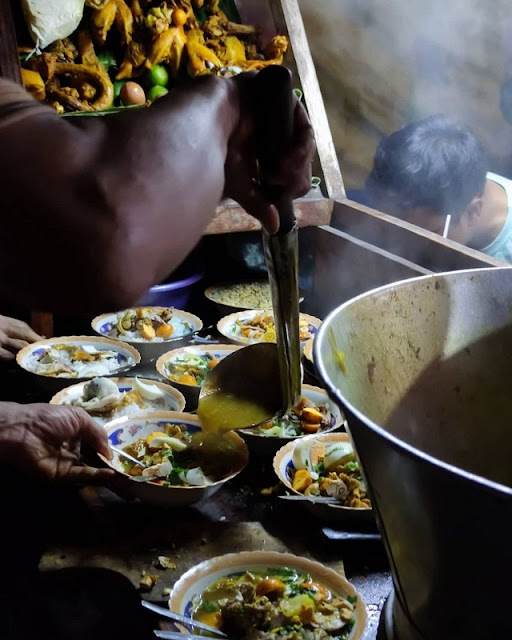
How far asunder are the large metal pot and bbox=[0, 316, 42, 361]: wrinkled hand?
1.93 metres

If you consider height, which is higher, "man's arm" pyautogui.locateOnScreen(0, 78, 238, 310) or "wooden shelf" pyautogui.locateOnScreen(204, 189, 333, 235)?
"man's arm" pyautogui.locateOnScreen(0, 78, 238, 310)

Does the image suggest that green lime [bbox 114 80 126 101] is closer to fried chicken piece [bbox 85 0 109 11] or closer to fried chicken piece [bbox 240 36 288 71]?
fried chicken piece [bbox 85 0 109 11]

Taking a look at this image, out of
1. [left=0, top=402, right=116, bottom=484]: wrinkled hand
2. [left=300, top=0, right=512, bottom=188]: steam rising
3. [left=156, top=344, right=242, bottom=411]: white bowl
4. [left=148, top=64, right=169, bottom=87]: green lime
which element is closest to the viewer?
[left=0, top=402, right=116, bottom=484]: wrinkled hand

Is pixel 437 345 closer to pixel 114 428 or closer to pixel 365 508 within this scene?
pixel 365 508

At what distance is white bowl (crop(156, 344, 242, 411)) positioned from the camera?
248 cm

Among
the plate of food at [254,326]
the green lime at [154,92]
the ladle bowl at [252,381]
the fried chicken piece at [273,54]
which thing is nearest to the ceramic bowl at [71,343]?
the plate of food at [254,326]

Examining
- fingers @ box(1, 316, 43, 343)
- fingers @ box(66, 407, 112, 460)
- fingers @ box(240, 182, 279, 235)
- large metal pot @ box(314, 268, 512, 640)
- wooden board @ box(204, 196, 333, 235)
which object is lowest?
fingers @ box(1, 316, 43, 343)

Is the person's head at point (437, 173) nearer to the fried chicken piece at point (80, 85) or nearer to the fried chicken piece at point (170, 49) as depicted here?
the fried chicken piece at point (170, 49)

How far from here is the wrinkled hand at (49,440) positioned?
6.34 feet

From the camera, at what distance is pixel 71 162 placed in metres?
0.81

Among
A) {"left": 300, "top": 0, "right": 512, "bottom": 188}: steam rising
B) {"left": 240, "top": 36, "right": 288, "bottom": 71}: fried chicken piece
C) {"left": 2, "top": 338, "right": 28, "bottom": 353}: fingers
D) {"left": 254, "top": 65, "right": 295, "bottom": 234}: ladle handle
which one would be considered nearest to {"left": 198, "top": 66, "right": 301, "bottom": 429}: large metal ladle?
{"left": 254, "top": 65, "right": 295, "bottom": 234}: ladle handle

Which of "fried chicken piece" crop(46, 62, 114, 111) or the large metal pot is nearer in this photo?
the large metal pot

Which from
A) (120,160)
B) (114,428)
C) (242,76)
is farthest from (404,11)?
(120,160)

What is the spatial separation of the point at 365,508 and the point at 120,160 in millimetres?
1135
